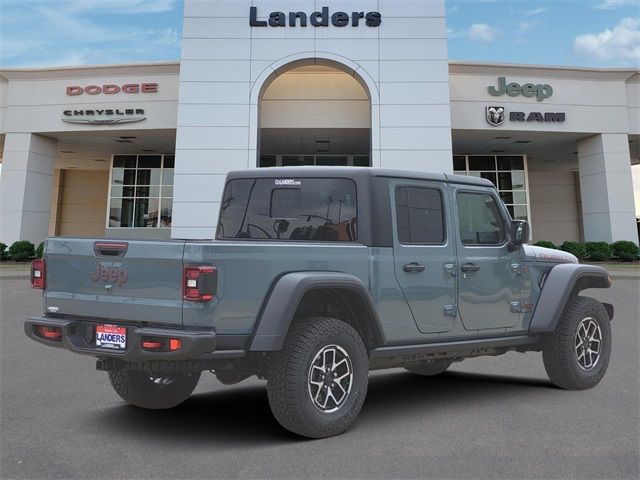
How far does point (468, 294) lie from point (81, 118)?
25004 millimetres

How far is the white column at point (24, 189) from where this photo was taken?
24672mm

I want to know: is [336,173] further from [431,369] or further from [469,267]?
[431,369]

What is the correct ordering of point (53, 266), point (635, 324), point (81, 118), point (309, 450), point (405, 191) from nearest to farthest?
point (309, 450), point (53, 266), point (405, 191), point (635, 324), point (81, 118)

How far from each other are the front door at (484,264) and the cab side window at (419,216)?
239 mm

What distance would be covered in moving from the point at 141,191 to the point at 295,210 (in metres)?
27.1

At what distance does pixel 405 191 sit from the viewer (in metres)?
4.53

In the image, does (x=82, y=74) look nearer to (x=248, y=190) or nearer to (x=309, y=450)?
(x=248, y=190)

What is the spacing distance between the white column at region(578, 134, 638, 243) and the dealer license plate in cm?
2609

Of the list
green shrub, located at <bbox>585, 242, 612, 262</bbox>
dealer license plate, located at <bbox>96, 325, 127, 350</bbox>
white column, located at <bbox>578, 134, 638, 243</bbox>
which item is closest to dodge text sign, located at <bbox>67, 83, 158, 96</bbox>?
green shrub, located at <bbox>585, 242, 612, 262</bbox>

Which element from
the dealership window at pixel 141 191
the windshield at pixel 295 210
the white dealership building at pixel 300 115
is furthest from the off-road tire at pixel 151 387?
the dealership window at pixel 141 191

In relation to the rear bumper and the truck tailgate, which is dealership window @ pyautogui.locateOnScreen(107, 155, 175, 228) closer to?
the truck tailgate

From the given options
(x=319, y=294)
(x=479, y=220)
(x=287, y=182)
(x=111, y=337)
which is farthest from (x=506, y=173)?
(x=111, y=337)

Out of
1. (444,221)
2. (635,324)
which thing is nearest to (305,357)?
(444,221)

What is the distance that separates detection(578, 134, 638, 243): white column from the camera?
24.6 metres
